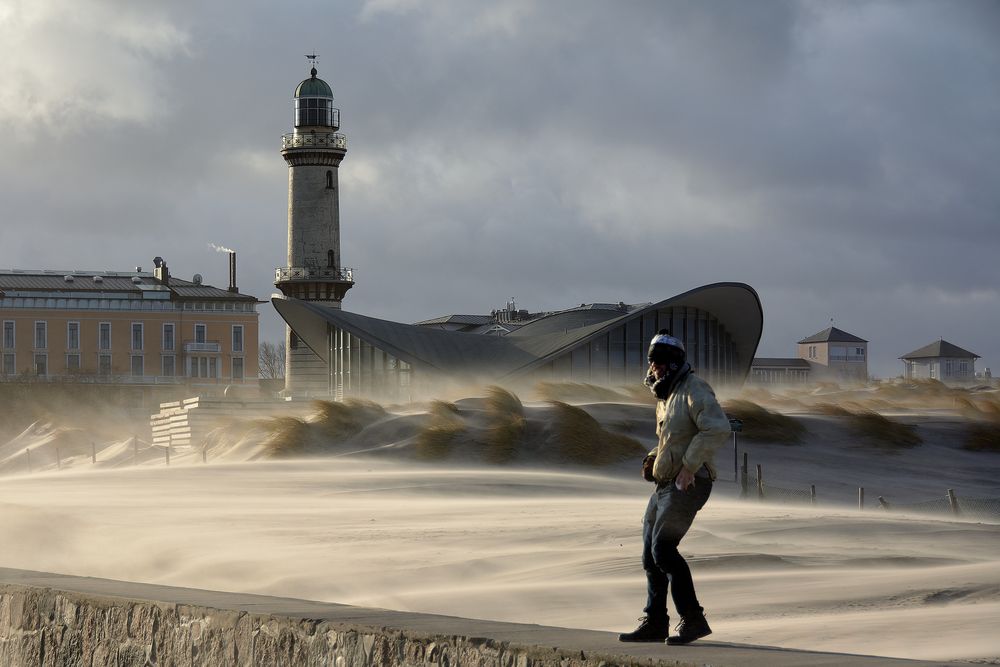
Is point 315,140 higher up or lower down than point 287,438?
higher up

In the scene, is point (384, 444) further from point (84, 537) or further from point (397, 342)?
point (397, 342)

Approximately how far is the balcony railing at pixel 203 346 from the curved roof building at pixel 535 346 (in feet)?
101

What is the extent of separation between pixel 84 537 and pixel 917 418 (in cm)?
2937

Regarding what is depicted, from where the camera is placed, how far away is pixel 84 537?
20.4 metres

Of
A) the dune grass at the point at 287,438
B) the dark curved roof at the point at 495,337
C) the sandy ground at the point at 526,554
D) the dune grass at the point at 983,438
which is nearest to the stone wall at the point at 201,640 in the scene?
the sandy ground at the point at 526,554

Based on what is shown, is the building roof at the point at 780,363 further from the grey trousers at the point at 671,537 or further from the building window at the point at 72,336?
the grey trousers at the point at 671,537

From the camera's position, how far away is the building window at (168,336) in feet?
313

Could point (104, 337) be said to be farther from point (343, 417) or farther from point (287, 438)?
point (287, 438)

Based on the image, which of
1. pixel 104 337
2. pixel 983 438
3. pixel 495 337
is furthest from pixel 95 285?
pixel 983 438

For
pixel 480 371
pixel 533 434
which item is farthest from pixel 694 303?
pixel 533 434

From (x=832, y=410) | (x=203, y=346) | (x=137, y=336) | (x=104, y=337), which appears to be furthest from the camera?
(x=203, y=346)

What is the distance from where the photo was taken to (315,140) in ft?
239

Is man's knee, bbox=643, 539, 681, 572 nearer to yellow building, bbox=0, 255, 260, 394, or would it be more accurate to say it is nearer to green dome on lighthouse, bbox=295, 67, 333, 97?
green dome on lighthouse, bbox=295, 67, 333, 97

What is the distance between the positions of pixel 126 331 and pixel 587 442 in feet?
209
